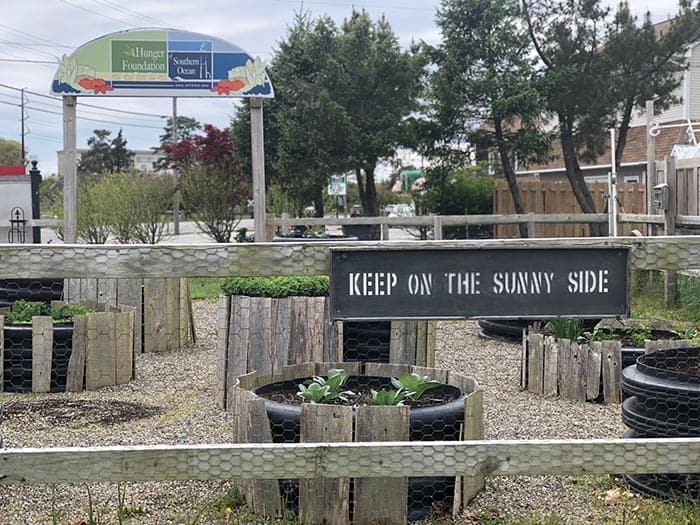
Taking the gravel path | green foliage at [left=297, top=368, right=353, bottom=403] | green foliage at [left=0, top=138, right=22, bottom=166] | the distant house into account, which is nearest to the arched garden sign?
the gravel path

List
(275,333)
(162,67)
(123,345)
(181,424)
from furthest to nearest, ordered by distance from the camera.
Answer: (162,67)
(123,345)
(275,333)
(181,424)

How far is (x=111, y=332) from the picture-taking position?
23.5 feet

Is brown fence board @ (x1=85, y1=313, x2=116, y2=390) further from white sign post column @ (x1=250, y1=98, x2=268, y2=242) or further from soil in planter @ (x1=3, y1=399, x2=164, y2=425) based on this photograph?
white sign post column @ (x1=250, y1=98, x2=268, y2=242)

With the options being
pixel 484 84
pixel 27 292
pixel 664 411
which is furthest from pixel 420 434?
pixel 484 84

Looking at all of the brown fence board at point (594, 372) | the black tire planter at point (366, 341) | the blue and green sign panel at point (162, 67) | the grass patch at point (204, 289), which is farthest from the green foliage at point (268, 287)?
the grass patch at point (204, 289)

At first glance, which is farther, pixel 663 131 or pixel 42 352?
pixel 663 131

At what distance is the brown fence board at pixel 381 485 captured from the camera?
12.6ft

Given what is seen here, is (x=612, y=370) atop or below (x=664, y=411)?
below

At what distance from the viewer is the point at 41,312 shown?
754 cm

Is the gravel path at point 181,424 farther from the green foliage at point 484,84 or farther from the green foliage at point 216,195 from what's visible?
the green foliage at point 216,195

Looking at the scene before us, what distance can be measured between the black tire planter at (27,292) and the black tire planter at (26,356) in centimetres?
121

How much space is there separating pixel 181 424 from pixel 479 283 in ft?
10.0

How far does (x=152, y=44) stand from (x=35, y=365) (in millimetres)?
5121

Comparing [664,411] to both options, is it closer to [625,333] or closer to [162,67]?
[625,333]
